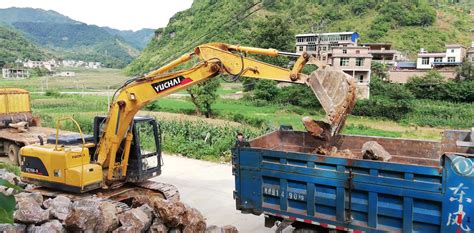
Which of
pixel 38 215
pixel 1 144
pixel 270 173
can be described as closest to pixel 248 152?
pixel 270 173

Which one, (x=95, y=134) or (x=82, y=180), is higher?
(x=95, y=134)

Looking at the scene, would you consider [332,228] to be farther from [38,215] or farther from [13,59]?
[13,59]

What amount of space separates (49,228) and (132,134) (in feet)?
9.73

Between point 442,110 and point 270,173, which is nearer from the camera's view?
point 270,173

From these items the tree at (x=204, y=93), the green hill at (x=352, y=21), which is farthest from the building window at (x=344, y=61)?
the green hill at (x=352, y=21)

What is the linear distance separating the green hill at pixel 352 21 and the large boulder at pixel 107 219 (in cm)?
5841

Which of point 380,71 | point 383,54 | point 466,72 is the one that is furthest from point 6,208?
point 383,54

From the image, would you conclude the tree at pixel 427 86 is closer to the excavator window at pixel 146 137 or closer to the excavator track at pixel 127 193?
the excavator window at pixel 146 137

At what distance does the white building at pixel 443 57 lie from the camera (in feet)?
186

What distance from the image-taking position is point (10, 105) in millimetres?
16922

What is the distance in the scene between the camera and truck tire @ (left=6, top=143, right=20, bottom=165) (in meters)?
15.1

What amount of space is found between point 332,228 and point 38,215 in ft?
15.3

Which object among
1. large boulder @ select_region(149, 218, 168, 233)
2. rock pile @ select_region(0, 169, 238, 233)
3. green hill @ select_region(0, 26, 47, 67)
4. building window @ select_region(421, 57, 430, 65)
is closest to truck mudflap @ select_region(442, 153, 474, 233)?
rock pile @ select_region(0, 169, 238, 233)

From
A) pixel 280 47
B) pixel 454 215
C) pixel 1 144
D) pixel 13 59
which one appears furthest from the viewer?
pixel 13 59
